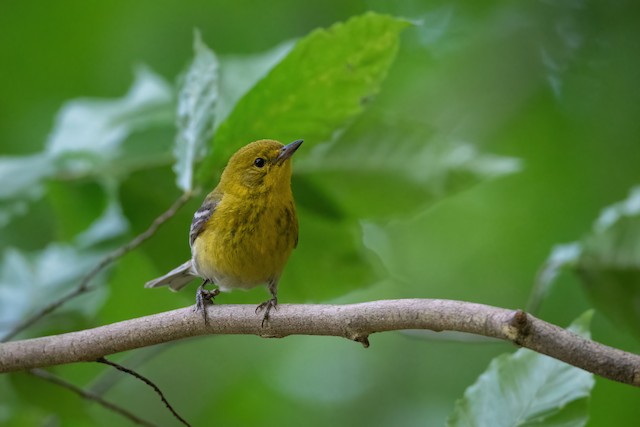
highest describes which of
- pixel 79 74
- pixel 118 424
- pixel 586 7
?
pixel 79 74

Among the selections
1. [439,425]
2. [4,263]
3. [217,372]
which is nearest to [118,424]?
[217,372]

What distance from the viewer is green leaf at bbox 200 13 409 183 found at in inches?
127

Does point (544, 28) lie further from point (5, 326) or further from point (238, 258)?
point (5, 326)

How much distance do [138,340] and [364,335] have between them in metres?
0.77

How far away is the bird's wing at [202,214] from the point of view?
149 inches

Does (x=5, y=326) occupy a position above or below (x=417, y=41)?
below

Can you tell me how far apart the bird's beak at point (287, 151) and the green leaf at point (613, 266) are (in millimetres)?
1274

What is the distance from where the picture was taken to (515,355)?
2.72 m

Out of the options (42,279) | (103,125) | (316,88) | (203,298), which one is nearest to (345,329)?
(203,298)

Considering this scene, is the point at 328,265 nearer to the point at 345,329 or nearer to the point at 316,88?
the point at 316,88

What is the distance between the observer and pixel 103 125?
14.5 feet

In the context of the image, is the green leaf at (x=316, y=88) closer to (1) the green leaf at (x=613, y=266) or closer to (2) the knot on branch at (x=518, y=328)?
(1) the green leaf at (x=613, y=266)

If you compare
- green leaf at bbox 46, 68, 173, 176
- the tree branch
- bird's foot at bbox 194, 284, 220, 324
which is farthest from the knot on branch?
green leaf at bbox 46, 68, 173, 176

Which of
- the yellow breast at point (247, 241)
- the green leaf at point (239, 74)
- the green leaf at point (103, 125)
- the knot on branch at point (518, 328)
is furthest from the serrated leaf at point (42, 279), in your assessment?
the knot on branch at point (518, 328)
